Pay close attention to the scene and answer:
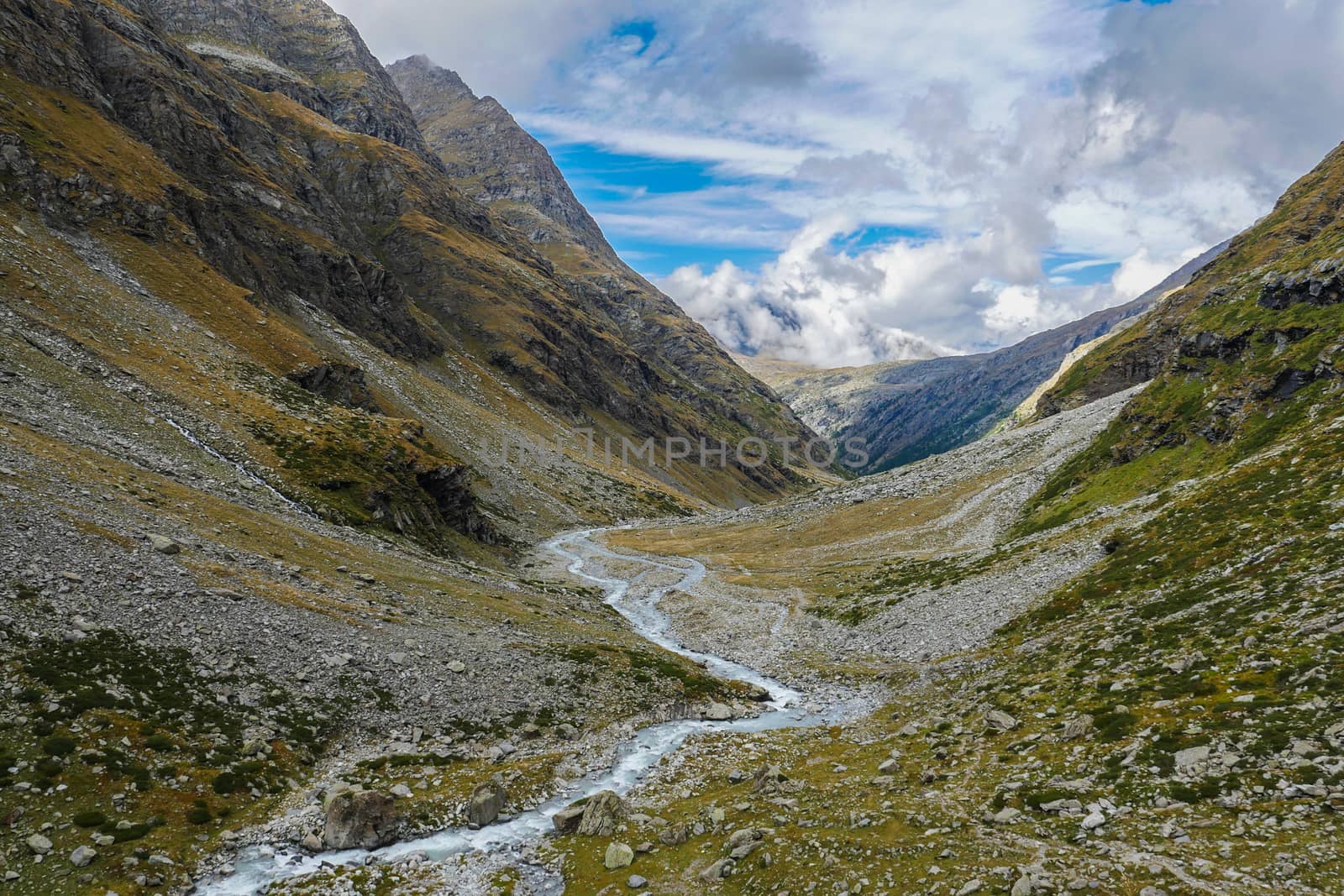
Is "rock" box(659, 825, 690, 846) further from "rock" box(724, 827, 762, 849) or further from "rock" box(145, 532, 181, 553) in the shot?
"rock" box(145, 532, 181, 553)

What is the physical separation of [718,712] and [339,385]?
102m

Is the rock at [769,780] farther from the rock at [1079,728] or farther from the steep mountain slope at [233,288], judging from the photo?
the steep mountain slope at [233,288]

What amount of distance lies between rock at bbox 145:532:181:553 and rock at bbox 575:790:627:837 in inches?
1196

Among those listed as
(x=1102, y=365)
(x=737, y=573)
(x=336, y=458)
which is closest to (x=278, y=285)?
(x=336, y=458)

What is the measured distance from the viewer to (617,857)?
24781 millimetres

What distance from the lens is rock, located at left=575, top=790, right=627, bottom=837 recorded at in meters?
27.1

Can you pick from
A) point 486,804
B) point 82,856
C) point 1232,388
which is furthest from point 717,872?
point 1232,388

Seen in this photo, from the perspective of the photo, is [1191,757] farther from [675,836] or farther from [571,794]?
[571,794]

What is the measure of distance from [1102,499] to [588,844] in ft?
236

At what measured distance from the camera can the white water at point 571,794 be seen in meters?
23.9

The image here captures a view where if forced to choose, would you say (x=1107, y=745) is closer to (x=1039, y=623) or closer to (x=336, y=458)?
(x=1039, y=623)

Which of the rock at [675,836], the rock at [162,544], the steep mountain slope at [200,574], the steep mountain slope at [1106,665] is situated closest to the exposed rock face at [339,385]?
the steep mountain slope at [200,574]

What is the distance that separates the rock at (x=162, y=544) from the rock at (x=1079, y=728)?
158ft

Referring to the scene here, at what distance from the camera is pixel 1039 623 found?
46500mm
